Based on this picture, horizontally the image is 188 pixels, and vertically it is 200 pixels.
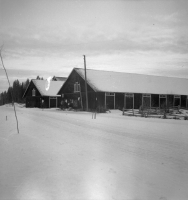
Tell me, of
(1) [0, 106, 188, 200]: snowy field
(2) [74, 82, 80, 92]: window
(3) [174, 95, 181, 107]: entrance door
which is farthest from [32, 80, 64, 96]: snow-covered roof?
(1) [0, 106, 188, 200]: snowy field

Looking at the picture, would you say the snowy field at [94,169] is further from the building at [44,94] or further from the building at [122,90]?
the building at [44,94]

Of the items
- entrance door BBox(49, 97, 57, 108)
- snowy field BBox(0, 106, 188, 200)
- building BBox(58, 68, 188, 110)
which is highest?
building BBox(58, 68, 188, 110)

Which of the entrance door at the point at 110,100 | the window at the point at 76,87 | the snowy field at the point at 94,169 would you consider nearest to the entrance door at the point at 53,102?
the window at the point at 76,87

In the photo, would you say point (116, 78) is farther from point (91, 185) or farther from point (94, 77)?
point (91, 185)

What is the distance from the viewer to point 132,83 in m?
35.7

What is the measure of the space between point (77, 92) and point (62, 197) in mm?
31289

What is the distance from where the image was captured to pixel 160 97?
116 feet

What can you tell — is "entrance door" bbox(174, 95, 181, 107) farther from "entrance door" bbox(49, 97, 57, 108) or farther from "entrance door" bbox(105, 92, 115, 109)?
"entrance door" bbox(49, 97, 57, 108)

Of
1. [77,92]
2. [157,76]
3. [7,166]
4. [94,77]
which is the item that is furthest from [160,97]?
[7,166]

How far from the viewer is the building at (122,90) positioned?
31969 mm

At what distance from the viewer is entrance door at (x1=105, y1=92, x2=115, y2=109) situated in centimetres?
3180

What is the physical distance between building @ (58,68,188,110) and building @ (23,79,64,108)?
4303 mm

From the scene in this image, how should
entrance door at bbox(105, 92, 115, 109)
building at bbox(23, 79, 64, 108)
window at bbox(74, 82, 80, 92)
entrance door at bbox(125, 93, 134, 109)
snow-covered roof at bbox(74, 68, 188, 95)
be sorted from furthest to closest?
building at bbox(23, 79, 64, 108) < window at bbox(74, 82, 80, 92) < entrance door at bbox(125, 93, 134, 109) < snow-covered roof at bbox(74, 68, 188, 95) < entrance door at bbox(105, 92, 115, 109)

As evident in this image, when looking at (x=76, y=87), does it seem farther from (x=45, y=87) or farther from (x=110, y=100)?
(x=45, y=87)
